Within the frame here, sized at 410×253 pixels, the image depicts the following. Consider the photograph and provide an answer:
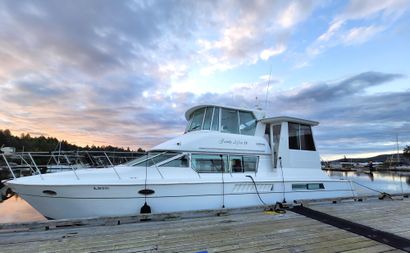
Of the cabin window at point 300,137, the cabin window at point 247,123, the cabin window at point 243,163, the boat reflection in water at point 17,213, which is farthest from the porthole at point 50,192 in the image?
the cabin window at point 300,137

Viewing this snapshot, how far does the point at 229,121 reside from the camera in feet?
32.1

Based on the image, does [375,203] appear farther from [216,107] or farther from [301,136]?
[216,107]

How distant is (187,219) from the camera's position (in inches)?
237

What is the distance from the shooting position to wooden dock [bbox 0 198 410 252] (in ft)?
13.7

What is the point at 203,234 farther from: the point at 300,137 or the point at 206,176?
the point at 300,137

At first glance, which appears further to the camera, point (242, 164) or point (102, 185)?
point (242, 164)

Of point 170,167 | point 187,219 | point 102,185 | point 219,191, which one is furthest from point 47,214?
point 219,191

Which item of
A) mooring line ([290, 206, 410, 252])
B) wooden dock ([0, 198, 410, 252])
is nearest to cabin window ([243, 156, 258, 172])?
mooring line ([290, 206, 410, 252])

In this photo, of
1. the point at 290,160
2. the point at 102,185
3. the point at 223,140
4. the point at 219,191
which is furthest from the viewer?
the point at 290,160

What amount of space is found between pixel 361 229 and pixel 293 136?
5285 mm

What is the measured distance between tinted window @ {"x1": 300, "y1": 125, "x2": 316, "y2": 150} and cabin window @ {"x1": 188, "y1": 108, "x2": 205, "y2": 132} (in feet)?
12.0

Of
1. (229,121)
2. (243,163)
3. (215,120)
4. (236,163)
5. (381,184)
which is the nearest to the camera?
(236,163)

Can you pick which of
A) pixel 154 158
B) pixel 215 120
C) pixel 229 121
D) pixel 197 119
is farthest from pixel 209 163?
pixel 197 119

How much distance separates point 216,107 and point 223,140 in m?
1.20
